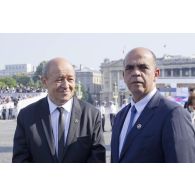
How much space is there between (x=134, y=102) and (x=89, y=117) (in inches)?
20.1

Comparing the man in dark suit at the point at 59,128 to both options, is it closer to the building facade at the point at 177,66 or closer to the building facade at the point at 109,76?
the building facade at the point at 177,66

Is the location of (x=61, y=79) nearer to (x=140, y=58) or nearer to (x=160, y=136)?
(x=140, y=58)

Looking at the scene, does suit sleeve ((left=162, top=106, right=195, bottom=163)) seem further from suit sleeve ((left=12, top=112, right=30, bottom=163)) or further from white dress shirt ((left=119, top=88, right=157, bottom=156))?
suit sleeve ((left=12, top=112, right=30, bottom=163))

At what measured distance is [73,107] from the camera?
3061 millimetres

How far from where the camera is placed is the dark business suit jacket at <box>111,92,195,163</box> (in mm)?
2219

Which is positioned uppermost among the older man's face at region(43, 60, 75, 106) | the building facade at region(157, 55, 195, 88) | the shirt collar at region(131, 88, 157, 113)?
the building facade at region(157, 55, 195, 88)

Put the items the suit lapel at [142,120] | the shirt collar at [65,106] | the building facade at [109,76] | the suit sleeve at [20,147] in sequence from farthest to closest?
the building facade at [109,76]
the shirt collar at [65,106]
the suit sleeve at [20,147]
the suit lapel at [142,120]

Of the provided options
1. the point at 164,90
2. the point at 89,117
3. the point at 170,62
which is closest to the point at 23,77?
the point at 170,62

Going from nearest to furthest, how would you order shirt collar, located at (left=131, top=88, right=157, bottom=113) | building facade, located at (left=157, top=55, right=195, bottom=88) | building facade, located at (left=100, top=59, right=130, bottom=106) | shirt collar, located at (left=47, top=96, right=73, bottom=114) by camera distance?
shirt collar, located at (left=131, top=88, right=157, bottom=113) → shirt collar, located at (left=47, top=96, right=73, bottom=114) → building facade, located at (left=157, top=55, right=195, bottom=88) → building facade, located at (left=100, top=59, right=130, bottom=106)

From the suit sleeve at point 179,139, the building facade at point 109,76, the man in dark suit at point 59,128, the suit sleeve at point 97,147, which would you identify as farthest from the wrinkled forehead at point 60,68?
the building facade at point 109,76

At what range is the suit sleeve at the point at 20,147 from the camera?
115 inches

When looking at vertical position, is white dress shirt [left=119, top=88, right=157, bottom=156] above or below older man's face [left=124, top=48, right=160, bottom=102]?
below

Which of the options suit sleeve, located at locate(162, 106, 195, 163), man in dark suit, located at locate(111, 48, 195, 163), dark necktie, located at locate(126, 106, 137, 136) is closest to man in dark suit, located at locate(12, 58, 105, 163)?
man in dark suit, located at locate(111, 48, 195, 163)

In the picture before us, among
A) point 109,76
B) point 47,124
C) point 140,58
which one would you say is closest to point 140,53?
point 140,58
